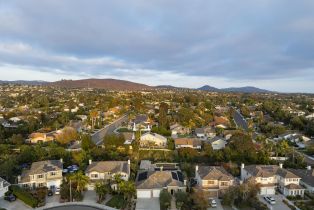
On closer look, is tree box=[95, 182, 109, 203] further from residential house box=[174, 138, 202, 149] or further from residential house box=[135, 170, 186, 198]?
residential house box=[174, 138, 202, 149]

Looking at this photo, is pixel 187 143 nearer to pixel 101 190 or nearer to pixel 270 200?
pixel 270 200

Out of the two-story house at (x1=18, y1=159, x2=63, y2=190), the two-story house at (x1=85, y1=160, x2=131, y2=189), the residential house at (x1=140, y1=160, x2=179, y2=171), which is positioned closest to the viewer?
the two-story house at (x1=18, y1=159, x2=63, y2=190)

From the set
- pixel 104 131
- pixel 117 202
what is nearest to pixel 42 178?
pixel 117 202

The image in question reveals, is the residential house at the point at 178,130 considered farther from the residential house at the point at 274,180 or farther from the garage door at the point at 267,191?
the garage door at the point at 267,191

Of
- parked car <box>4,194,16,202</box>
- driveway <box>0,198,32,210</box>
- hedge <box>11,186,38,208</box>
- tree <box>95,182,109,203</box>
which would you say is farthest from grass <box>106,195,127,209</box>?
parked car <box>4,194,16,202</box>

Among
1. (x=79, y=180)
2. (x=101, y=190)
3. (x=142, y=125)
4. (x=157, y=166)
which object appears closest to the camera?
(x=101, y=190)

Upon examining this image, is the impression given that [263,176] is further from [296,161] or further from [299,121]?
[299,121]
